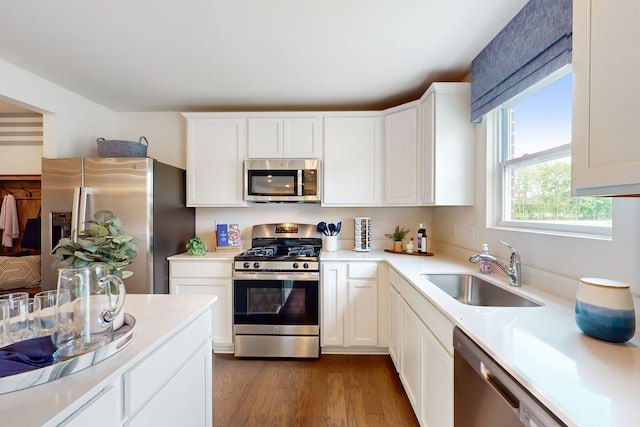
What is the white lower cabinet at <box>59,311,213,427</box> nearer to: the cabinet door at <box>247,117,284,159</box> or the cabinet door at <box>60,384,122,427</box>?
the cabinet door at <box>60,384,122,427</box>

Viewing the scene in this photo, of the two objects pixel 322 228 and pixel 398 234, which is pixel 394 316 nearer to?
pixel 398 234

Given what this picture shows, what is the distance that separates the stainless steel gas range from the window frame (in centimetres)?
147

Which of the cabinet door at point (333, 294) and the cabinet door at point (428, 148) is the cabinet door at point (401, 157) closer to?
the cabinet door at point (428, 148)

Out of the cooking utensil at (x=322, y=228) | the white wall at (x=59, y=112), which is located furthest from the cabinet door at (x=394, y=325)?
the white wall at (x=59, y=112)

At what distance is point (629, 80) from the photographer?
66 centimetres

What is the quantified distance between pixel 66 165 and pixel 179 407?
2249mm

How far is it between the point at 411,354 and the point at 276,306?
1190mm

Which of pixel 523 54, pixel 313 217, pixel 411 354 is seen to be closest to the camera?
pixel 523 54

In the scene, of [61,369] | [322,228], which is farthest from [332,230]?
[61,369]

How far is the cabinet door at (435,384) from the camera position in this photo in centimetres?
118

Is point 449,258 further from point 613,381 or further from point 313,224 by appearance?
point 613,381

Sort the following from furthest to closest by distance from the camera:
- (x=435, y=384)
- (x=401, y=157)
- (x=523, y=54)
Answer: (x=401, y=157)
(x=523, y=54)
(x=435, y=384)

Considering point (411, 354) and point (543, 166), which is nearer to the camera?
point (543, 166)

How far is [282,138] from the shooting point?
2.74 meters
